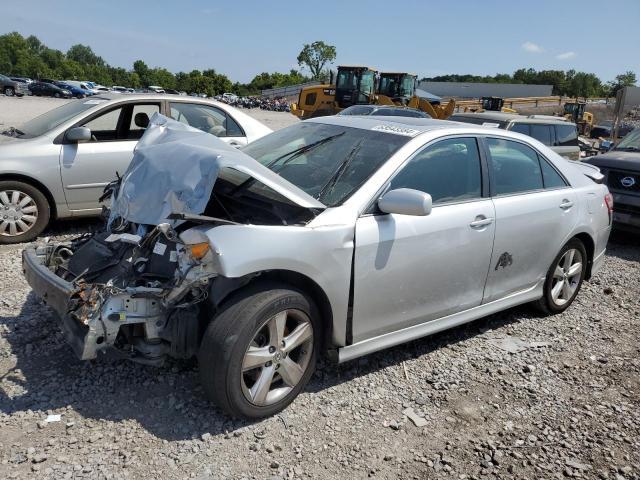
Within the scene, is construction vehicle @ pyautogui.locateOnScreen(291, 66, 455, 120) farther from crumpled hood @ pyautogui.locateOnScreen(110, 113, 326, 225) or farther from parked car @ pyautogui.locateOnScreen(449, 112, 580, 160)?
crumpled hood @ pyautogui.locateOnScreen(110, 113, 326, 225)

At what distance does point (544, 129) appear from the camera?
11.0 metres

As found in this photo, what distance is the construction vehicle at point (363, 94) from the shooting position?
2152cm

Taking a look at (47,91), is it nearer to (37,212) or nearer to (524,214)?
(37,212)

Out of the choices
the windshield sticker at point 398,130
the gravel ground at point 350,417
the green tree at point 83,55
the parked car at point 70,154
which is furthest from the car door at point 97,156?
the green tree at point 83,55

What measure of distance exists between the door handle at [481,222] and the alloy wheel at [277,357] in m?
1.39

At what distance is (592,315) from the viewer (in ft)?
16.1

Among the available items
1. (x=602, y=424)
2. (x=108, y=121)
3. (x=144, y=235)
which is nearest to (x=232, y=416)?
(x=144, y=235)

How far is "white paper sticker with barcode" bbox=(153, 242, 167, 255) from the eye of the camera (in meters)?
2.98

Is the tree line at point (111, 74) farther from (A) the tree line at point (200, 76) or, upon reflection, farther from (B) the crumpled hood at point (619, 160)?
(B) the crumpled hood at point (619, 160)

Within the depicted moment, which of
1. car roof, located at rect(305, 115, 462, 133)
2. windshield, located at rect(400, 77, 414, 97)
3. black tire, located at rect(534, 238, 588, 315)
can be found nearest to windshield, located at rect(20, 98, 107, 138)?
car roof, located at rect(305, 115, 462, 133)

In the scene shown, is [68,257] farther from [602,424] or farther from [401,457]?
[602,424]

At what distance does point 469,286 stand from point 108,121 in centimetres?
468

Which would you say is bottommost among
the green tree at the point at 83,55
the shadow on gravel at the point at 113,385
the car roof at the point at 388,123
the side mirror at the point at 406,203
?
the shadow on gravel at the point at 113,385

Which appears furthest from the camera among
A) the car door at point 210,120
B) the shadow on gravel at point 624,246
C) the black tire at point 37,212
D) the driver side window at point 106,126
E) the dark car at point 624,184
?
the dark car at point 624,184
